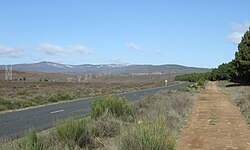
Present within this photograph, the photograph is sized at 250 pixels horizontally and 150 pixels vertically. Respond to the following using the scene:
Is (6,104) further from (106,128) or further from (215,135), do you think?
(215,135)

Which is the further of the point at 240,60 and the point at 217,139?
the point at 240,60

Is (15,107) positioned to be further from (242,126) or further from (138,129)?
(138,129)

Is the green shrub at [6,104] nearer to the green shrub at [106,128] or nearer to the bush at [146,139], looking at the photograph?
the green shrub at [106,128]

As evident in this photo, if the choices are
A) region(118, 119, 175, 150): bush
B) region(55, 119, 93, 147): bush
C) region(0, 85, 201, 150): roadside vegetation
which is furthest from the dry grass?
region(118, 119, 175, 150): bush

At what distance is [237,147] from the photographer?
11.2 metres

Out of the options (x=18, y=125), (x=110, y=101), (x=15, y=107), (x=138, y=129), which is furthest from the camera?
(x=15, y=107)

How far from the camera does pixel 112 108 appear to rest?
1733 centimetres

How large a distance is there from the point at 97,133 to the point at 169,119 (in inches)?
169

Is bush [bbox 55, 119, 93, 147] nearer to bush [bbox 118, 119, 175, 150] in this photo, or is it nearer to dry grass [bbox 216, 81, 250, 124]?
bush [bbox 118, 119, 175, 150]

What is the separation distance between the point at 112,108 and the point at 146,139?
30.5ft

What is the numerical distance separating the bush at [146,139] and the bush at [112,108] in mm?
8160

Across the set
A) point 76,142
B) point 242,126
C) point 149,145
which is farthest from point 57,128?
point 242,126

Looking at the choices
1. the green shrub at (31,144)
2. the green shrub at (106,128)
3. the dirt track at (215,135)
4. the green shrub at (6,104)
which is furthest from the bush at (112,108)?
the green shrub at (6,104)

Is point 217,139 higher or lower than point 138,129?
lower
